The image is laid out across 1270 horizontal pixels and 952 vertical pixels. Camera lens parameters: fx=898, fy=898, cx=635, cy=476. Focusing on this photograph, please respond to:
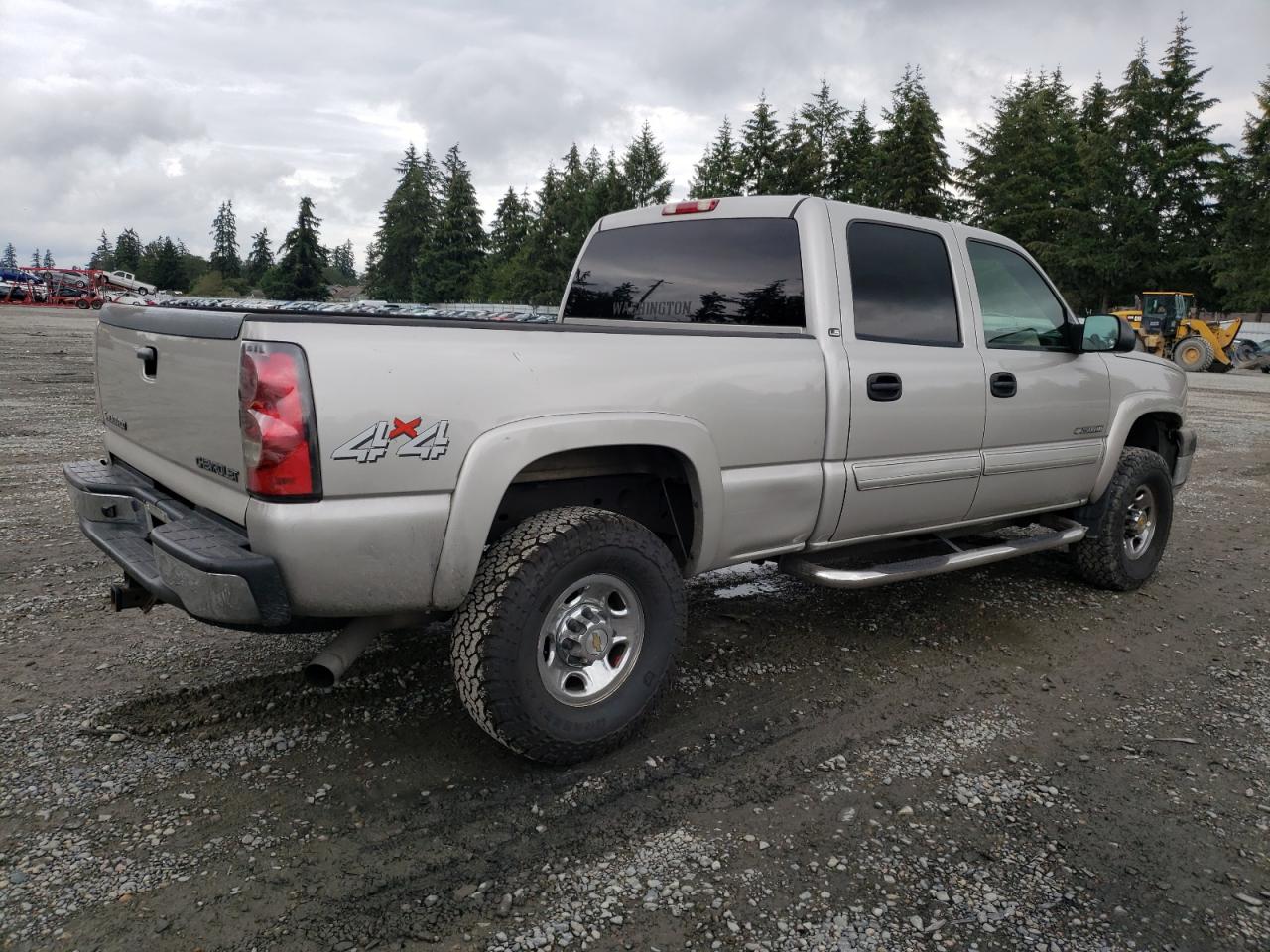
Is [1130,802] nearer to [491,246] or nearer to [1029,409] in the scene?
[1029,409]

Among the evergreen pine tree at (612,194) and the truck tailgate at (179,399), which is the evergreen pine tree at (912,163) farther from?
the truck tailgate at (179,399)

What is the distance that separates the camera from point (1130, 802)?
297 cm

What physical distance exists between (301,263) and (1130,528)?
84.3m

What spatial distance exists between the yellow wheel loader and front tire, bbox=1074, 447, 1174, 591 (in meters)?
27.6

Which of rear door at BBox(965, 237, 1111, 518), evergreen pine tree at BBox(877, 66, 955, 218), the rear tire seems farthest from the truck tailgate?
evergreen pine tree at BBox(877, 66, 955, 218)

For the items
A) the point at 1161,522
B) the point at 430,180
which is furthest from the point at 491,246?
the point at 1161,522

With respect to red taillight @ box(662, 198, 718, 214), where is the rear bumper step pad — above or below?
below

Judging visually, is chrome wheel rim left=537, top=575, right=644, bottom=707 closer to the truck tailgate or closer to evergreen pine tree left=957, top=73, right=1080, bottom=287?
the truck tailgate

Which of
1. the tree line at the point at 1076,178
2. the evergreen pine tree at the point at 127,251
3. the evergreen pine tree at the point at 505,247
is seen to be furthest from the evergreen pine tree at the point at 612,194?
the evergreen pine tree at the point at 127,251

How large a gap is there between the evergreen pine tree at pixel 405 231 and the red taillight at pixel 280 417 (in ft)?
297

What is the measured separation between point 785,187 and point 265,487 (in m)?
47.4

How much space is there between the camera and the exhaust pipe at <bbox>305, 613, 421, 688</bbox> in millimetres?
2762

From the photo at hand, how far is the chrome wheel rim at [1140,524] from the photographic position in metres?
5.32

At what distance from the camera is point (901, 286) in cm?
403
